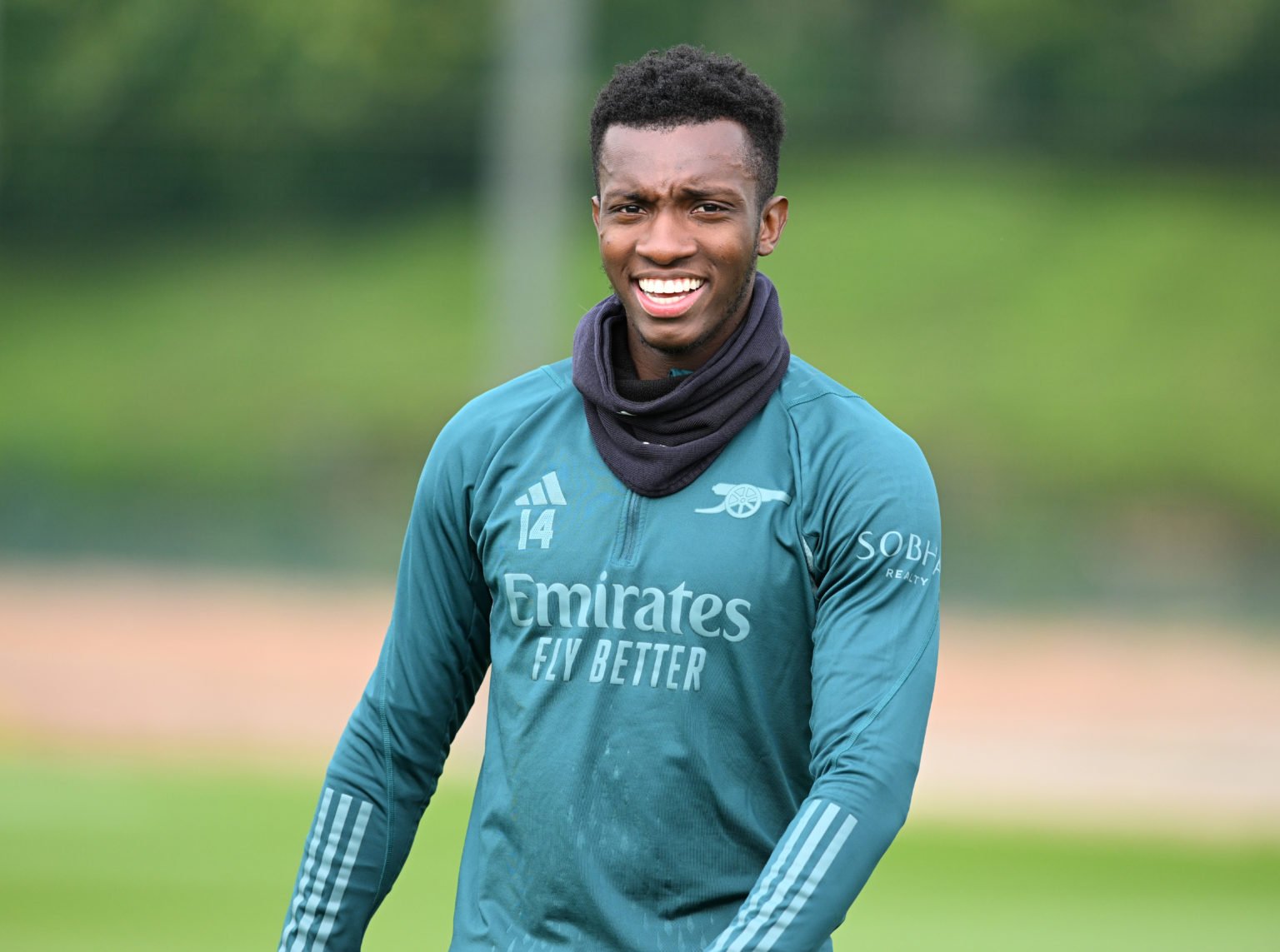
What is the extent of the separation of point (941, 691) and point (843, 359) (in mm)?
9649

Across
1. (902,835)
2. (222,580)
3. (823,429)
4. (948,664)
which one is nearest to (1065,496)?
(948,664)

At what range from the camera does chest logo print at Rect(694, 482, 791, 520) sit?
2.65m

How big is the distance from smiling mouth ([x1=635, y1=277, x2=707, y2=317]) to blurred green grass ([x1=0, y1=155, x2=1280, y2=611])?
63.4 ft

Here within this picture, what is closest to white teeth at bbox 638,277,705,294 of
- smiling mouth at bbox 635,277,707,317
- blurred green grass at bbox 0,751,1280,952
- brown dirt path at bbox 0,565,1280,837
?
smiling mouth at bbox 635,277,707,317

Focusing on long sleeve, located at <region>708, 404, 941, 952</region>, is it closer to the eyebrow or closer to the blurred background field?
the eyebrow

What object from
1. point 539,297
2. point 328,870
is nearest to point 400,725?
point 328,870

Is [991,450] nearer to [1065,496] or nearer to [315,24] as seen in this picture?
[1065,496]

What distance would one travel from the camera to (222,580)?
20.4 m

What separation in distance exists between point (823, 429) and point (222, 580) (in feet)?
60.2

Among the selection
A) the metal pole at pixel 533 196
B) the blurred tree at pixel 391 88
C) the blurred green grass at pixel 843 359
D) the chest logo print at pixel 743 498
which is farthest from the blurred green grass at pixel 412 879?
the blurred tree at pixel 391 88

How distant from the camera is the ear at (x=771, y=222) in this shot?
2.84 metres

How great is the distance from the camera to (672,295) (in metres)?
2.74

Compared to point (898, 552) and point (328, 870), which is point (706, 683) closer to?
point (898, 552)

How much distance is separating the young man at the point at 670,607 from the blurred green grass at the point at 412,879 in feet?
18.7
